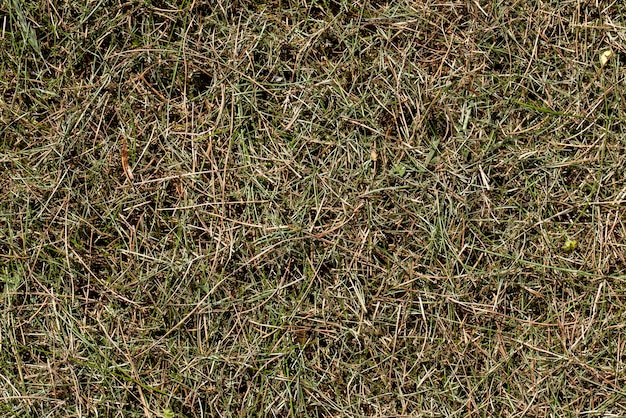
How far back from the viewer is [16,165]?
3.03 m

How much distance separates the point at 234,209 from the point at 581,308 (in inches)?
54.6

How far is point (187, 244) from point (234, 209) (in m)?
0.23

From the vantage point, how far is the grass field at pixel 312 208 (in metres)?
2.96

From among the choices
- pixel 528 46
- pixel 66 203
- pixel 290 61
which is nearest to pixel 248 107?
pixel 290 61

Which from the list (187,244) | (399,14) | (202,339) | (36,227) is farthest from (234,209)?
(399,14)

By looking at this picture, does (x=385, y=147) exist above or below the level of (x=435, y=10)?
below

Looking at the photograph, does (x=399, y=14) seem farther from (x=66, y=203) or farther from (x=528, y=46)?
(x=66, y=203)

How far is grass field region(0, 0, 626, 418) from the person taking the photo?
296 cm

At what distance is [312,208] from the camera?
2994mm

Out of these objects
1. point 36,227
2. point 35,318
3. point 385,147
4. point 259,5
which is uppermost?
point 259,5

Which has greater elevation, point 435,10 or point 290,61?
point 435,10

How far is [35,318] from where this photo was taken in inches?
118

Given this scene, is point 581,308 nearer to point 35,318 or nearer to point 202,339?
point 202,339

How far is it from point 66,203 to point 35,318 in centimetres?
46
